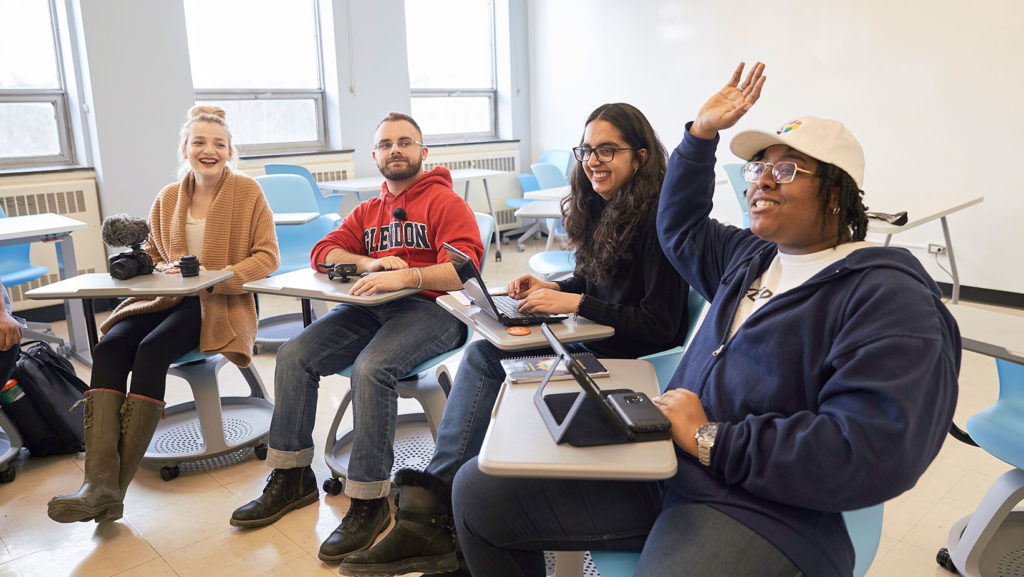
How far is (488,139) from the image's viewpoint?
7.23 m

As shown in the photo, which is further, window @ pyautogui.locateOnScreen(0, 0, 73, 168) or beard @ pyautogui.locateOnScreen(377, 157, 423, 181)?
window @ pyautogui.locateOnScreen(0, 0, 73, 168)

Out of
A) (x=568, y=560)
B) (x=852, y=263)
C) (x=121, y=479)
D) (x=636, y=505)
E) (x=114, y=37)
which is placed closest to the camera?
(x=852, y=263)

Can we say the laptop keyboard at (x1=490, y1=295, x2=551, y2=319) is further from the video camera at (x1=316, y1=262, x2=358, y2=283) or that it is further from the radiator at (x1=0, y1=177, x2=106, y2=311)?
the radiator at (x1=0, y1=177, x2=106, y2=311)

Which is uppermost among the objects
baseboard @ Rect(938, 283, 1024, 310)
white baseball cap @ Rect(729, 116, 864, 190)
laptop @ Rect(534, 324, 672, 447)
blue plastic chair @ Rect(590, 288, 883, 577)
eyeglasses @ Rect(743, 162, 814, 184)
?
white baseball cap @ Rect(729, 116, 864, 190)

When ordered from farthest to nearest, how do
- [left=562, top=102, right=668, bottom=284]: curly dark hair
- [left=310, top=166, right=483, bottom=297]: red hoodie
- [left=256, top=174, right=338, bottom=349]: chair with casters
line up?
[left=256, top=174, right=338, bottom=349]: chair with casters
[left=310, top=166, right=483, bottom=297]: red hoodie
[left=562, top=102, right=668, bottom=284]: curly dark hair

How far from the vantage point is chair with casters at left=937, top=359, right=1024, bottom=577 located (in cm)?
171

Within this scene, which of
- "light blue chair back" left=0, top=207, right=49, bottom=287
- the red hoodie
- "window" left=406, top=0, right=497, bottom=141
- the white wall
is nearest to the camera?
the red hoodie

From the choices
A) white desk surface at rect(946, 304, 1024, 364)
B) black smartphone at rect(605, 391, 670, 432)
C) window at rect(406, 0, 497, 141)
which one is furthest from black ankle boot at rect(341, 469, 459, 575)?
window at rect(406, 0, 497, 141)

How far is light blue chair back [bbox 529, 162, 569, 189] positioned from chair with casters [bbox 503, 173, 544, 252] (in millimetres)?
255

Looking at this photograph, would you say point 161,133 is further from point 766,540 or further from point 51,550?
point 766,540

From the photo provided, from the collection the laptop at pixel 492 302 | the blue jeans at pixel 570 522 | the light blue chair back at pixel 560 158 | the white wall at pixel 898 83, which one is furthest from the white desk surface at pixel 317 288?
the light blue chair back at pixel 560 158

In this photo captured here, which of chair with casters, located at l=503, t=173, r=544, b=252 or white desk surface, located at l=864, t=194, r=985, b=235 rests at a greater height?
white desk surface, located at l=864, t=194, r=985, b=235

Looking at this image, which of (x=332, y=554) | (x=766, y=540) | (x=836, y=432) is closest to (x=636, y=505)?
(x=766, y=540)

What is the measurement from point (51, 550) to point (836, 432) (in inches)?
84.3
